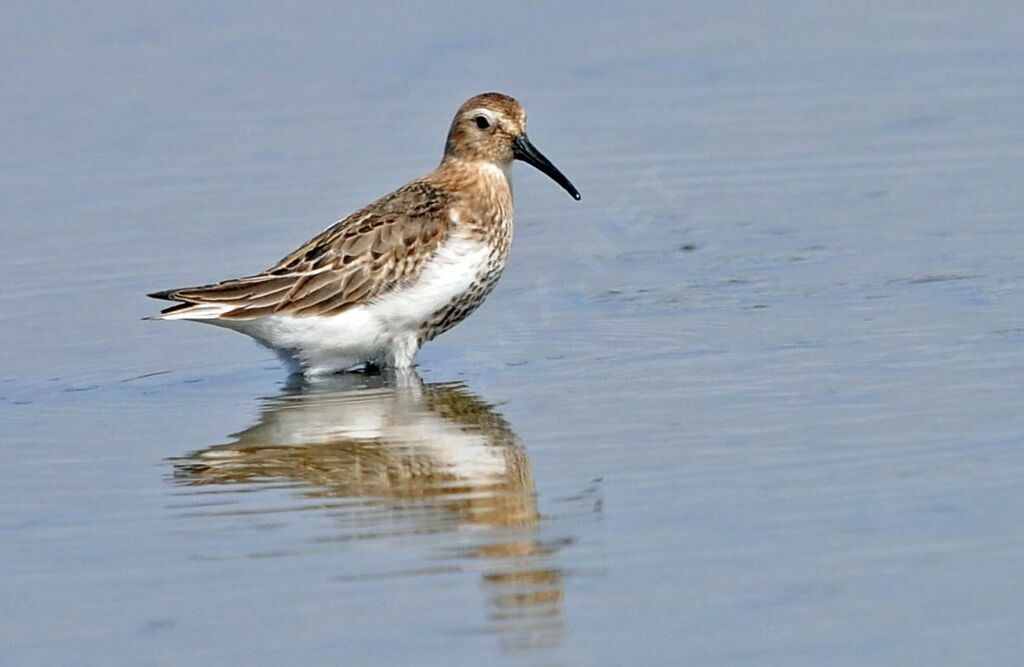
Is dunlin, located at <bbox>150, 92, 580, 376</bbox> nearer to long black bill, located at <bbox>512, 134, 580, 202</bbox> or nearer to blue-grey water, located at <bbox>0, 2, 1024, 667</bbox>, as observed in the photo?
blue-grey water, located at <bbox>0, 2, 1024, 667</bbox>

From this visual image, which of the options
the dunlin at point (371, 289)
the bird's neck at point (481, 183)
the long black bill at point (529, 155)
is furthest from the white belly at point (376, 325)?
the long black bill at point (529, 155)

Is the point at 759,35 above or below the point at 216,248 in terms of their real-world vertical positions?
above

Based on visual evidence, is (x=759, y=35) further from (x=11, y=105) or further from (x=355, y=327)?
(x=355, y=327)

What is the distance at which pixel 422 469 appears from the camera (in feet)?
28.6

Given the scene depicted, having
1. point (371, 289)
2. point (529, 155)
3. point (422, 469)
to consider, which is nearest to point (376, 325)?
point (371, 289)

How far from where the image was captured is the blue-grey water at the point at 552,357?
6.77 meters

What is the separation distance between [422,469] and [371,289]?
2191mm

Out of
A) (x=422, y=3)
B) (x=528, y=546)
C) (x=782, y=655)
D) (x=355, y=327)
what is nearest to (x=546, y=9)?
(x=422, y=3)

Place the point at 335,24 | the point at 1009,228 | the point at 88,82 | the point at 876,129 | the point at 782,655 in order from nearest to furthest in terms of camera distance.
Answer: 1. the point at 782,655
2. the point at 1009,228
3. the point at 876,129
4. the point at 88,82
5. the point at 335,24

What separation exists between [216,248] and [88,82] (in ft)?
11.9

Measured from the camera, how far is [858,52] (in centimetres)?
1612

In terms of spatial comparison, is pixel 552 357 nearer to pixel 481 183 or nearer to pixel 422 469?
pixel 481 183

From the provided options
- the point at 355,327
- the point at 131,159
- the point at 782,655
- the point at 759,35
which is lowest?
the point at 782,655

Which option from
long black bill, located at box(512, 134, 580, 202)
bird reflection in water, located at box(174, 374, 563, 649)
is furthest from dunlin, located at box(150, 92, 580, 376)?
long black bill, located at box(512, 134, 580, 202)
